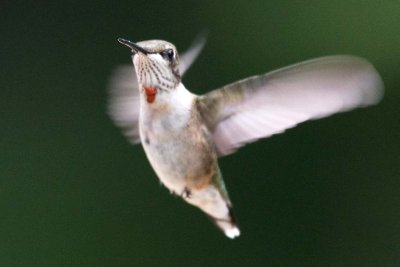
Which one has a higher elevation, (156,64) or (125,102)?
(156,64)

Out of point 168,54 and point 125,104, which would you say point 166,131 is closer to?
point 168,54

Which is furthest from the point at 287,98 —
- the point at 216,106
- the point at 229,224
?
the point at 229,224

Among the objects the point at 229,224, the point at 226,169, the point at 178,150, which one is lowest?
the point at 226,169

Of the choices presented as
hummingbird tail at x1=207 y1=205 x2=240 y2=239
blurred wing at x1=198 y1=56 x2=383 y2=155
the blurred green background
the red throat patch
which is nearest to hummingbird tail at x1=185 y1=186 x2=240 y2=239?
hummingbird tail at x1=207 y1=205 x2=240 y2=239

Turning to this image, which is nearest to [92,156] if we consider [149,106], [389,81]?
[389,81]

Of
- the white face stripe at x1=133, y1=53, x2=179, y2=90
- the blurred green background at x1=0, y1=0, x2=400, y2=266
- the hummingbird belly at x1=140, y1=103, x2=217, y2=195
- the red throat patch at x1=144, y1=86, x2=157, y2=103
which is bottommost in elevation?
the blurred green background at x1=0, y1=0, x2=400, y2=266

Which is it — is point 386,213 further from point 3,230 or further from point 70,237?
point 3,230

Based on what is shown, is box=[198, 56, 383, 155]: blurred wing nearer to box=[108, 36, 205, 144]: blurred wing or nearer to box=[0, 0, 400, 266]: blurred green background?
box=[108, 36, 205, 144]: blurred wing

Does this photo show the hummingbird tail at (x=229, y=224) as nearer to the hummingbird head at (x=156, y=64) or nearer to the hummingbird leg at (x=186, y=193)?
the hummingbird leg at (x=186, y=193)
